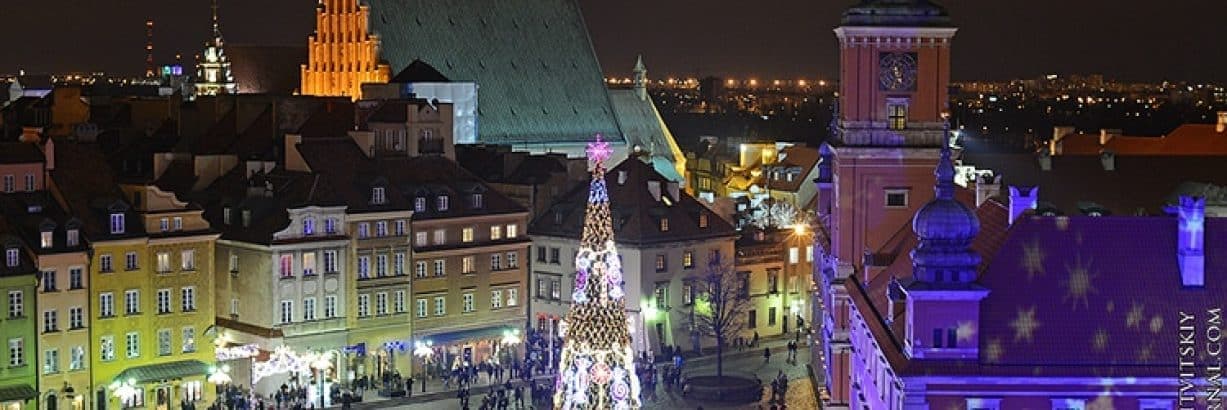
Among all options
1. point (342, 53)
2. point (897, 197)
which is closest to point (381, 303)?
point (897, 197)

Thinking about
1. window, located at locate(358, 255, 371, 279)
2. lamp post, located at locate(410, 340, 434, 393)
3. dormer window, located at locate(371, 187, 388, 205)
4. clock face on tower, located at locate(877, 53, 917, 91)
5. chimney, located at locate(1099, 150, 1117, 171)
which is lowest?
lamp post, located at locate(410, 340, 434, 393)

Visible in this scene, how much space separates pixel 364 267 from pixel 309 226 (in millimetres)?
2756

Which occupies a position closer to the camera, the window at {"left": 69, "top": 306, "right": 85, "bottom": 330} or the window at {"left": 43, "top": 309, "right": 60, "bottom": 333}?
the window at {"left": 43, "top": 309, "right": 60, "bottom": 333}

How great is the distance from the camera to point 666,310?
73.9 m

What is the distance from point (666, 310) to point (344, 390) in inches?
526

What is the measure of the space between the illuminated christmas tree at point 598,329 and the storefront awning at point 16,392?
1809 cm

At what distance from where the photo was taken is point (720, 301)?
72625mm

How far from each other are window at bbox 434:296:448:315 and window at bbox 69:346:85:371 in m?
13.9

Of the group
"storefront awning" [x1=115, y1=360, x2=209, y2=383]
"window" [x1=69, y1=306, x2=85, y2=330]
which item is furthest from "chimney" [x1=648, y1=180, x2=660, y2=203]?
"window" [x1=69, y1=306, x2=85, y2=330]

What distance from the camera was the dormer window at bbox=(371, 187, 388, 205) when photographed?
6931 cm

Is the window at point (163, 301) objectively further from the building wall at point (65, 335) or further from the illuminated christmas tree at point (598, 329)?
the illuminated christmas tree at point (598, 329)

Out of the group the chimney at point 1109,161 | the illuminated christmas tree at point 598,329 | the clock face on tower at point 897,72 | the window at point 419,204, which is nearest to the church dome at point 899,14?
the clock face on tower at point 897,72

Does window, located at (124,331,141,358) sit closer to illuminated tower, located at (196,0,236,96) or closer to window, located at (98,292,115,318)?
window, located at (98,292,115,318)

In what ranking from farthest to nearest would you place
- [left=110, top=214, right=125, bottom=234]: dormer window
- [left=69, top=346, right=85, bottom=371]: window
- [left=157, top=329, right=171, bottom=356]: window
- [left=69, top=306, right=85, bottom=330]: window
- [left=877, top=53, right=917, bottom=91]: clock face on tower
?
[left=157, top=329, right=171, bottom=356]: window, [left=110, top=214, right=125, bottom=234]: dormer window, [left=69, top=306, right=85, bottom=330]: window, [left=69, top=346, right=85, bottom=371]: window, [left=877, top=53, right=917, bottom=91]: clock face on tower
